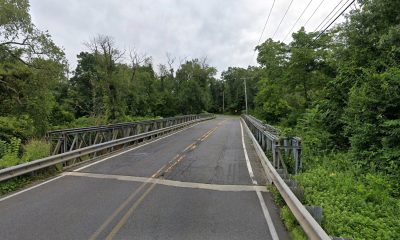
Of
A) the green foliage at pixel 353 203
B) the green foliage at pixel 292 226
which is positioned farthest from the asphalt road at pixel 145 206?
the green foliage at pixel 353 203

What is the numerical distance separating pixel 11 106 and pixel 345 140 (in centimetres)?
2166

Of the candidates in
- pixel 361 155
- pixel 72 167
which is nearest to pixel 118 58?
pixel 72 167

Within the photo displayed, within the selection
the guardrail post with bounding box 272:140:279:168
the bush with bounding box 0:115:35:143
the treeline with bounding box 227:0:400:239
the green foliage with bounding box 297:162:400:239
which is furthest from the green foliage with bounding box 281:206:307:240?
the bush with bounding box 0:115:35:143

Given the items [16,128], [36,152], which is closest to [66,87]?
[16,128]

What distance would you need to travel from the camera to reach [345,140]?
573 inches

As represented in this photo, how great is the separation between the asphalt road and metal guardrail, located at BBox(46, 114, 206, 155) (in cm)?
165

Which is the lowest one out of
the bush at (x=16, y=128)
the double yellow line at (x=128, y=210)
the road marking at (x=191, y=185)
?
the road marking at (x=191, y=185)

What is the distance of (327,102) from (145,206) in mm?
11177

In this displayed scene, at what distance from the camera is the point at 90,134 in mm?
16031

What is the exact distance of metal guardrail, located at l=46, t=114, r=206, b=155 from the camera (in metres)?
12.8

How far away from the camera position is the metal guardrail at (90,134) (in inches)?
503

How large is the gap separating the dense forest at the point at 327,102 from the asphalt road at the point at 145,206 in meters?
1.23

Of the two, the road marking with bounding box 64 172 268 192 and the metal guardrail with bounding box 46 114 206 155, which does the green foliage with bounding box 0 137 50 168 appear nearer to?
the metal guardrail with bounding box 46 114 206 155

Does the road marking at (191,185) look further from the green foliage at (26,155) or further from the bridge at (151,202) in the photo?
the green foliage at (26,155)
